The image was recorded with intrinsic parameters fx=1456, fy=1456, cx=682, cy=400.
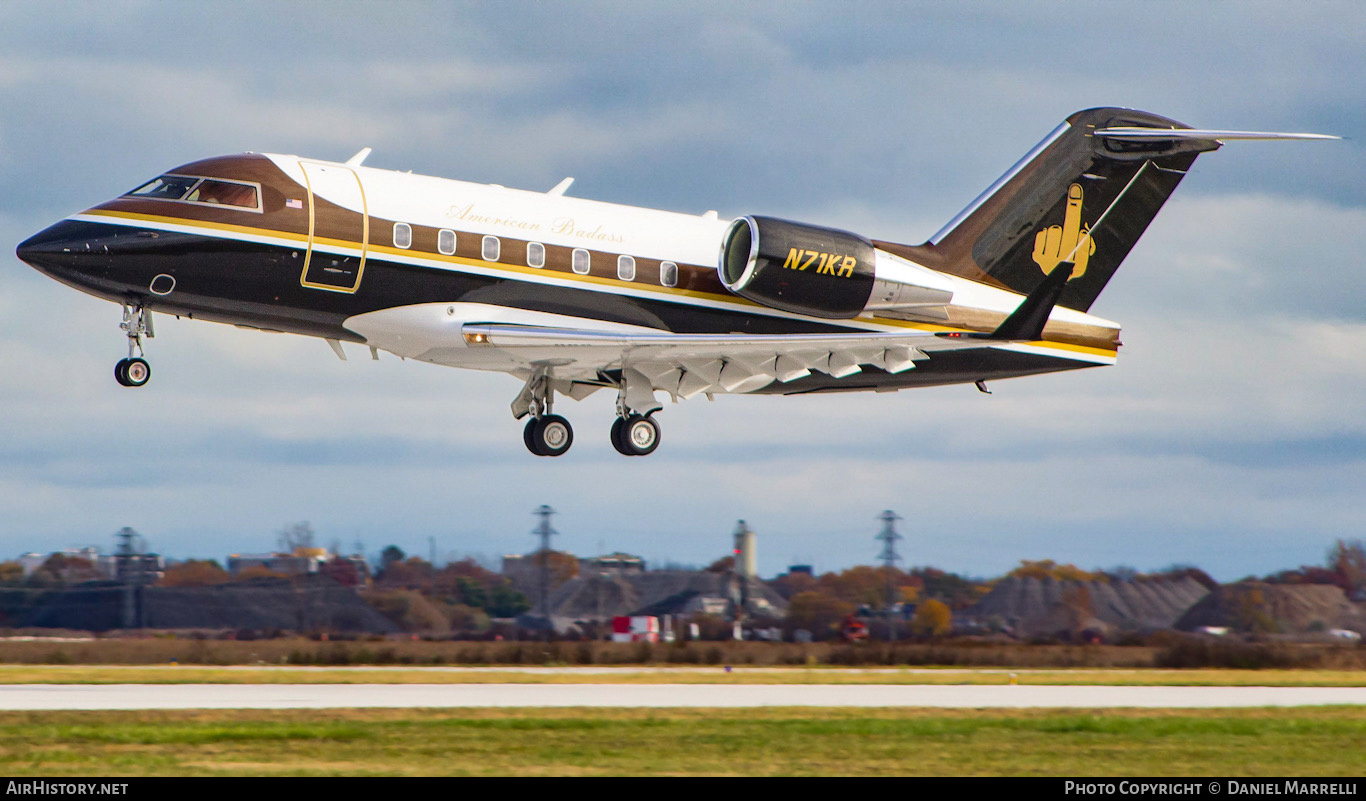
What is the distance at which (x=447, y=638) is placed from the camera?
132 ft

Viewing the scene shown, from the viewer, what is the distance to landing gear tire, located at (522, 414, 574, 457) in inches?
1029

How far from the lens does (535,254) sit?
23828 mm

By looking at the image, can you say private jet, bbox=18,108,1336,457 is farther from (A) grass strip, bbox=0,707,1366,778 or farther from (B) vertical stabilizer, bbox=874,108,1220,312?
(A) grass strip, bbox=0,707,1366,778

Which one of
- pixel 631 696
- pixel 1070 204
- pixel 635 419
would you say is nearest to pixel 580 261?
pixel 635 419

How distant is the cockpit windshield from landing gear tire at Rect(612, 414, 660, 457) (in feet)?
24.6

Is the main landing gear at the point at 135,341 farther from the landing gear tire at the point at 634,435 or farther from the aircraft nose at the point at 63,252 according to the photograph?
the landing gear tire at the point at 634,435

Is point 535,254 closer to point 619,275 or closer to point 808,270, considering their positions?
point 619,275

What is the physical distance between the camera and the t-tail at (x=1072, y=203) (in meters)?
29.1

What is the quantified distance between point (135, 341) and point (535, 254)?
6.34 metres
